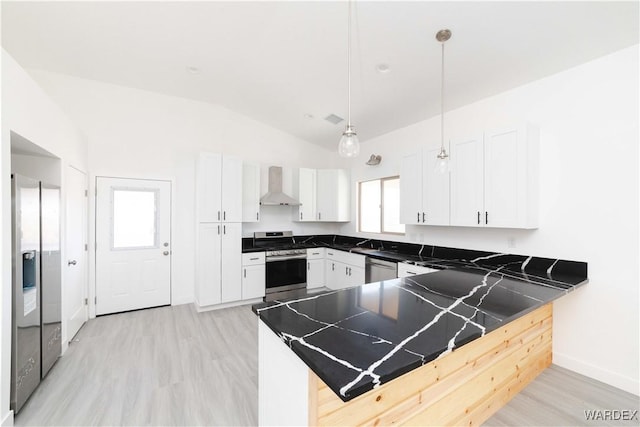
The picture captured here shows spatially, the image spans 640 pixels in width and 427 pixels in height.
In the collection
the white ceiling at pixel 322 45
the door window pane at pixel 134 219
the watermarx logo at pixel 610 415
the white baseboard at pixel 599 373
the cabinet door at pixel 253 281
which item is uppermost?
the white ceiling at pixel 322 45

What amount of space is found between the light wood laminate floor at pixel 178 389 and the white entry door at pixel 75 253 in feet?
0.98

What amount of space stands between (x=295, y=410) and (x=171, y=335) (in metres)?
2.56

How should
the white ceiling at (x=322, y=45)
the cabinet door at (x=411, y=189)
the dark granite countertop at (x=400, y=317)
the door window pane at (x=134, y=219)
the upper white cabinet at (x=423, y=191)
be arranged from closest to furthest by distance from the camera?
1. the dark granite countertop at (x=400, y=317)
2. the white ceiling at (x=322, y=45)
3. the upper white cabinet at (x=423, y=191)
4. the cabinet door at (x=411, y=189)
5. the door window pane at (x=134, y=219)

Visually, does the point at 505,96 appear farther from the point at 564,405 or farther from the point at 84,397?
the point at 84,397

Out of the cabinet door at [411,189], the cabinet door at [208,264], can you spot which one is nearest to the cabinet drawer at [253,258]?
the cabinet door at [208,264]

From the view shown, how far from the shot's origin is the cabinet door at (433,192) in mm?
2973

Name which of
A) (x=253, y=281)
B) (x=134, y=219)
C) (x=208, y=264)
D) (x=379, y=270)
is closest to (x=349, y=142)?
(x=379, y=270)

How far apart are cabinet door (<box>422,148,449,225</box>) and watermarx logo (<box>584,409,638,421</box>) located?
69.0 inches

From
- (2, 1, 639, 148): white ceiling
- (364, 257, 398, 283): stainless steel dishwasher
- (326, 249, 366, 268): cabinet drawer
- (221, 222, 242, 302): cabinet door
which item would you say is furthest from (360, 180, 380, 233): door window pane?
(221, 222, 242, 302): cabinet door

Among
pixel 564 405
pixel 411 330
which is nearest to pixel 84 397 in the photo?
pixel 411 330

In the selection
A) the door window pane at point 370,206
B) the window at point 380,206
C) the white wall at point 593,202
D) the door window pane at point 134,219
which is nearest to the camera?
the white wall at point 593,202

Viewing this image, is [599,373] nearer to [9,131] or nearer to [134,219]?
[9,131]

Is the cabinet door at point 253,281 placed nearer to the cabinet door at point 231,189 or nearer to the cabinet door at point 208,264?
the cabinet door at point 208,264

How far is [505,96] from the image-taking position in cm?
277
